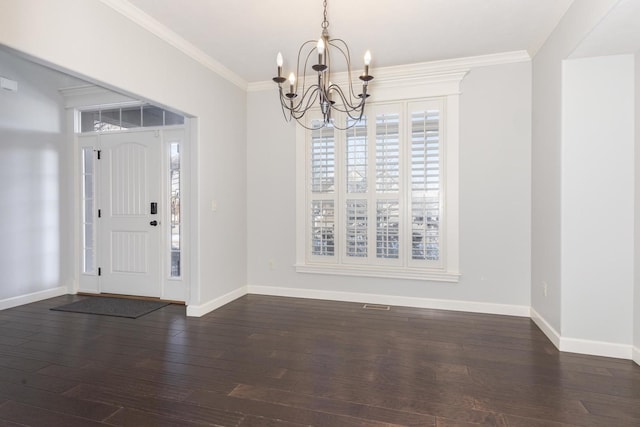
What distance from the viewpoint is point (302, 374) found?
97.0 inches

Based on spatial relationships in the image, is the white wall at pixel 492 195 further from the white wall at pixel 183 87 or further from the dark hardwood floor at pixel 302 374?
the white wall at pixel 183 87

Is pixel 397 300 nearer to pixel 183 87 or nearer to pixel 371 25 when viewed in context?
pixel 371 25

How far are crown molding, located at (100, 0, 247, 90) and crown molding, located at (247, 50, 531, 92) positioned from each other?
124 centimetres

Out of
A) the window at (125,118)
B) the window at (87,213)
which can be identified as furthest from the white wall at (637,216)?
the window at (87,213)

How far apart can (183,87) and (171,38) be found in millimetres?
429

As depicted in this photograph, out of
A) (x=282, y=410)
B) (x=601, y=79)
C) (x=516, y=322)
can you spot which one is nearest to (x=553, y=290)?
(x=516, y=322)

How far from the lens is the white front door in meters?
4.36

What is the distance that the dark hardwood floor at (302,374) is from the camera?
1.99 metres

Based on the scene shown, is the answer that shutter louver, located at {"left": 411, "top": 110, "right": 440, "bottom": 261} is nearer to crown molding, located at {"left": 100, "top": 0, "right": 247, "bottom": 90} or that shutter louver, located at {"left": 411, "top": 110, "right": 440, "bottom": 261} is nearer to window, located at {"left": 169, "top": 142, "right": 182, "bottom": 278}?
crown molding, located at {"left": 100, "top": 0, "right": 247, "bottom": 90}

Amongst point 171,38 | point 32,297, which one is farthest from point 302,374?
point 32,297

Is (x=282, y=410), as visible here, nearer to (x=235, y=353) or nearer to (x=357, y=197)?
(x=235, y=353)

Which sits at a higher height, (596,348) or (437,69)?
(437,69)

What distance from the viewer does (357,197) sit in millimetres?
4234

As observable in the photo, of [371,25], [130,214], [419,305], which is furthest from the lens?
[130,214]
